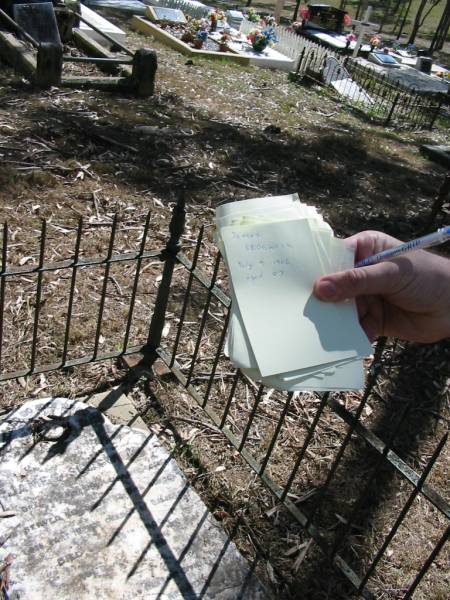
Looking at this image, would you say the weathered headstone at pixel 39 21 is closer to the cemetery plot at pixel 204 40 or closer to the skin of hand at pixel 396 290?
the cemetery plot at pixel 204 40

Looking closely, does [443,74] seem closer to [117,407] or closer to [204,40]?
[204,40]

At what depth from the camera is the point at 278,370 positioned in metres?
1.64

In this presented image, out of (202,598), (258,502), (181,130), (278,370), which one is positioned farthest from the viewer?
(181,130)

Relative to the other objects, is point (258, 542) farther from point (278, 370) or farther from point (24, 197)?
point (24, 197)

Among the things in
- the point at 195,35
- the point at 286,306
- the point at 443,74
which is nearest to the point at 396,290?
the point at 286,306

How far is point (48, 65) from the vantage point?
7699mm

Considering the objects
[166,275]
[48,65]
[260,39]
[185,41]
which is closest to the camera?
[166,275]

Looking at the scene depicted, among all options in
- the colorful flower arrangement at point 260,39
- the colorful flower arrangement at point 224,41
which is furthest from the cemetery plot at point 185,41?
the colorful flower arrangement at point 260,39

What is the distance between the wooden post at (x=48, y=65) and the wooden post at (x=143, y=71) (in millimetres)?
1108

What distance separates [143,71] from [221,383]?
19.8 feet

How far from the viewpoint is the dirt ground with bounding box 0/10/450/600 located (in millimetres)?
3002

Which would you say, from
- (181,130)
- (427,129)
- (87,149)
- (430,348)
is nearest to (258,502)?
(430,348)

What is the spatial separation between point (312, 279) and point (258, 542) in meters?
1.61

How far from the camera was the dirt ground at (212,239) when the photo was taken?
9.85ft
